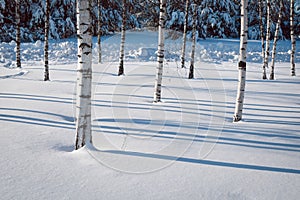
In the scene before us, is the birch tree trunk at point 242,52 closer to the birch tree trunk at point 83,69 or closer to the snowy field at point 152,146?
the snowy field at point 152,146

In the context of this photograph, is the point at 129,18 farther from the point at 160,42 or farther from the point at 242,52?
the point at 242,52

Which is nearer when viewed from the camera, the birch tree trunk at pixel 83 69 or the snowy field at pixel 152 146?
the snowy field at pixel 152 146

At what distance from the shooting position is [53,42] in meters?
25.3

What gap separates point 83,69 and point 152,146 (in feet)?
6.08

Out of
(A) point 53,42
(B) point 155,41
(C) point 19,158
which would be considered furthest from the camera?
(B) point 155,41

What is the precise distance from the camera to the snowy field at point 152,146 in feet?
10.7

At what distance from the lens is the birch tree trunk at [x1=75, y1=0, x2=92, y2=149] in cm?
436

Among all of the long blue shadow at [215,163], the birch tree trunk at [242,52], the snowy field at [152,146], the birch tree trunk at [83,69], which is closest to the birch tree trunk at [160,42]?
the snowy field at [152,146]

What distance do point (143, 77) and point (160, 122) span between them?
863cm

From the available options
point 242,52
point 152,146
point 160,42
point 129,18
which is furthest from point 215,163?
point 129,18

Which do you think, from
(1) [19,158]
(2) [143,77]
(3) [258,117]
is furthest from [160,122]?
(2) [143,77]

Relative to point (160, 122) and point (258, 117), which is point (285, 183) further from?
point (258, 117)

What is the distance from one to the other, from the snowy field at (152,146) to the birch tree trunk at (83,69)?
0.36 meters

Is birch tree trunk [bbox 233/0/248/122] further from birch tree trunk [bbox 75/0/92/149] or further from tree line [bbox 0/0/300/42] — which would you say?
tree line [bbox 0/0/300/42]
